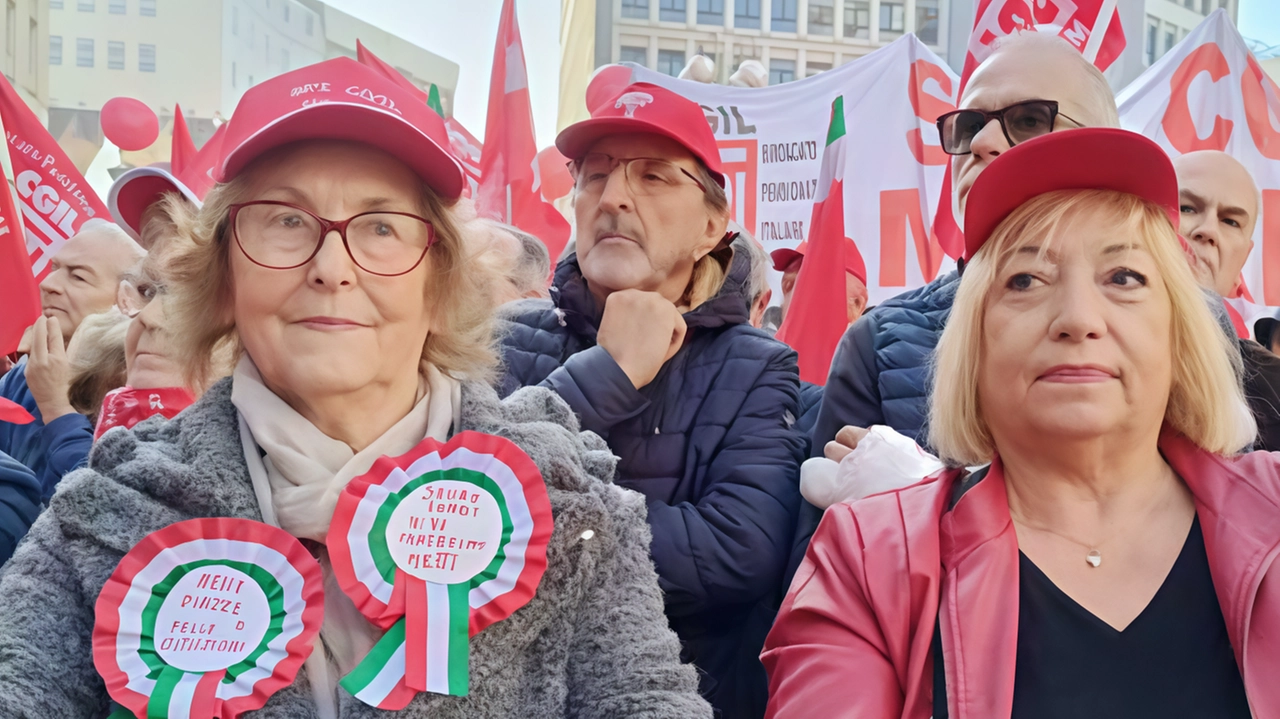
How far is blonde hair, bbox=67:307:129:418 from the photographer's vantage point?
12.0ft

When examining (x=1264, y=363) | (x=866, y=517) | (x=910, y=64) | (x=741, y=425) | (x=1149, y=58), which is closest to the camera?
(x=866, y=517)

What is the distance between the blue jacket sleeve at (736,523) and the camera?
2.17m

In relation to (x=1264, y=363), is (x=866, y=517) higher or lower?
lower

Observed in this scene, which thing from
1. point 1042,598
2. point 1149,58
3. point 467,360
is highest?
point 1149,58

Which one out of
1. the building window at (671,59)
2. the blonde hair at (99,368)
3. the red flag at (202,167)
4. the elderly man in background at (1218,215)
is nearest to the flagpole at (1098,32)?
the elderly man in background at (1218,215)

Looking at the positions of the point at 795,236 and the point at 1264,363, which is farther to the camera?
the point at 795,236

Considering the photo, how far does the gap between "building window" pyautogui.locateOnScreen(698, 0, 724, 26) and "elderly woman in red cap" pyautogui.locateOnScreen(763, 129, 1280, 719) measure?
173ft

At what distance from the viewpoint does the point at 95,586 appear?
1.58m

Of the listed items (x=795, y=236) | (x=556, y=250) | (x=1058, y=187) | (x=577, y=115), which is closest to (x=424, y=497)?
(x=1058, y=187)

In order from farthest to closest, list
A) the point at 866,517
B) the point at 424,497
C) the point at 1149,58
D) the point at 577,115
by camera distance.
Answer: the point at 1149,58 → the point at 577,115 → the point at 866,517 → the point at 424,497

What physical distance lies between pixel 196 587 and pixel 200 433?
27 centimetres

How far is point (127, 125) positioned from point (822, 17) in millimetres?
48599

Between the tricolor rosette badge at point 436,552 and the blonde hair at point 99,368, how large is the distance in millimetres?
2299

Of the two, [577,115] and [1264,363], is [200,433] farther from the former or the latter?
[577,115]
